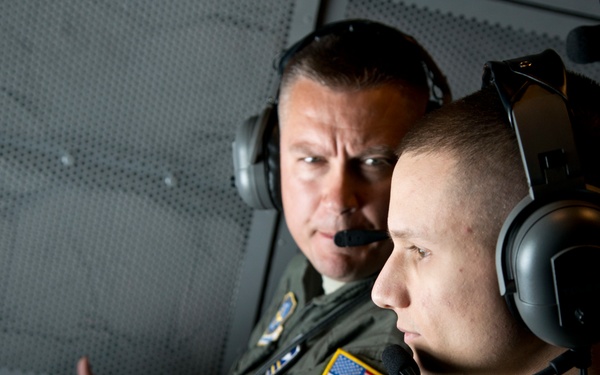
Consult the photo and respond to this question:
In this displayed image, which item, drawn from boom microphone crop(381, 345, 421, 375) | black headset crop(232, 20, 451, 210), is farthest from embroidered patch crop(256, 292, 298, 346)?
boom microphone crop(381, 345, 421, 375)

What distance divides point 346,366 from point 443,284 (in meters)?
0.42

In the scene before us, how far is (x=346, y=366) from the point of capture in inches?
44.8

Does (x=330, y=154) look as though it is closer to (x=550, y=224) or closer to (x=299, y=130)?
(x=299, y=130)

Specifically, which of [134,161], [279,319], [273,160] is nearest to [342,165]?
[273,160]

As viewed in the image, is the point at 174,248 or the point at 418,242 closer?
the point at 418,242

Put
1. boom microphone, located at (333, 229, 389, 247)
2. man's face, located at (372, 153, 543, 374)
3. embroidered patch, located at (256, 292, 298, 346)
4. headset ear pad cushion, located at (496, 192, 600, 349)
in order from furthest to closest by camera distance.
Result: embroidered patch, located at (256, 292, 298, 346) < boom microphone, located at (333, 229, 389, 247) < man's face, located at (372, 153, 543, 374) < headset ear pad cushion, located at (496, 192, 600, 349)

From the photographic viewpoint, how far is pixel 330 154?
1.33m

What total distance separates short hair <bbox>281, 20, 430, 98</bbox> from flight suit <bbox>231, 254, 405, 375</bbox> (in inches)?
15.5

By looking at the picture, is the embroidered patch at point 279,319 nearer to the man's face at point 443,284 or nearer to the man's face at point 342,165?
the man's face at point 342,165

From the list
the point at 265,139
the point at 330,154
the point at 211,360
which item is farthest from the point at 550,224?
the point at 211,360

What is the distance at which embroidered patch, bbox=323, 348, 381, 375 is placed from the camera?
3.63 feet

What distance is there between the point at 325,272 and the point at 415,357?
54cm

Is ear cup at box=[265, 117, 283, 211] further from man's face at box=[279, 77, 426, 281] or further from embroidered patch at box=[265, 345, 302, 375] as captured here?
embroidered patch at box=[265, 345, 302, 375]

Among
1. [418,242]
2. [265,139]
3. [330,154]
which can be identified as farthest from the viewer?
[265,139]
